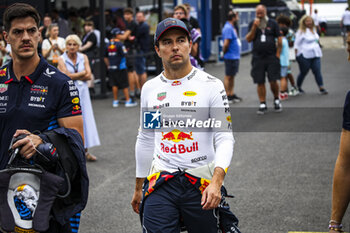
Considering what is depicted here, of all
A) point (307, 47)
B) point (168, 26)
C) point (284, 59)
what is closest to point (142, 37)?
point (284, 59)

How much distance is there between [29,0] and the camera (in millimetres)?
5227

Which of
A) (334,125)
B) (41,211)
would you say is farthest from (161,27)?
(334,125)

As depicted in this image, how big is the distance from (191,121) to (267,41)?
877 cm

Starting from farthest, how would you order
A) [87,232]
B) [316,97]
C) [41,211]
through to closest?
1. [316,97]
2. [87,232]
3. [41,211]

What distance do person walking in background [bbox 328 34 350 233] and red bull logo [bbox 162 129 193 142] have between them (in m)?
1.02

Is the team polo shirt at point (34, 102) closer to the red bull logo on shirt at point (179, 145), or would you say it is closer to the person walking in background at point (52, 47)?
the red bull logo on shirt at point (179, 145)

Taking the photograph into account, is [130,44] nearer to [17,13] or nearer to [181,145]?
[17,13]

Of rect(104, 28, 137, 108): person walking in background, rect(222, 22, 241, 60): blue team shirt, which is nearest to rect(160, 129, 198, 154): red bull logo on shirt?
rect(222, 22, 241, 60): blue team shirt

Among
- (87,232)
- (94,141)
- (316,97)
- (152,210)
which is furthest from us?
(316,97)

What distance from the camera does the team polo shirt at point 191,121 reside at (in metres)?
3.50

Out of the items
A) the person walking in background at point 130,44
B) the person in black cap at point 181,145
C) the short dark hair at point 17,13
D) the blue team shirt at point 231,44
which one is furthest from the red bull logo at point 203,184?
the person walking in background at point 130,44

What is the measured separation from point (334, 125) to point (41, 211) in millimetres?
8535

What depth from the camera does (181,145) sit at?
350 centimetres

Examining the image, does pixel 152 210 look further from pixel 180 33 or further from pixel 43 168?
pixel 180 33
